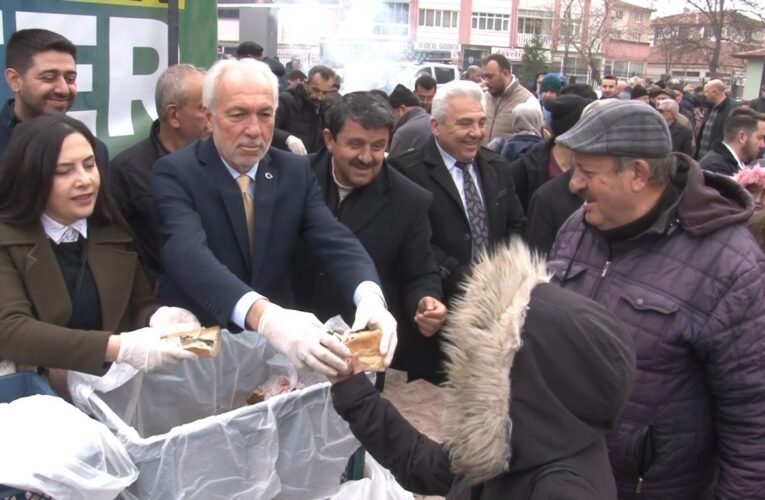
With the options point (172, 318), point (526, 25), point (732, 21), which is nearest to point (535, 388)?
point (172, 318)

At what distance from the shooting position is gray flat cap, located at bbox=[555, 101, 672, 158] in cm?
186

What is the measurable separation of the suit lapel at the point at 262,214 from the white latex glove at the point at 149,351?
0.45m

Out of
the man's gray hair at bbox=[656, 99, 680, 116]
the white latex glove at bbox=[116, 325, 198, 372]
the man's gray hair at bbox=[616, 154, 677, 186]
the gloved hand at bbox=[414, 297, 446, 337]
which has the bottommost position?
the gloved hand at bbox=[414, 297, 446, 337]

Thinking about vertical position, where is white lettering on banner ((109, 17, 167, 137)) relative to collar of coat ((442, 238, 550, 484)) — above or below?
above

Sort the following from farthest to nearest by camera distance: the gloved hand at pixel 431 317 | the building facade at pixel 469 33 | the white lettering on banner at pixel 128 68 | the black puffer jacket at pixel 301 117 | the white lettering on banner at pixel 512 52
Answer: the white lettering on banner at pixel 512 52 → the building facade at pixel 469 33 → the black puffer jacket at pixel 301 117 → the white lettering on banner at pixel 128 68 → the gloved hand at pixel 431 317

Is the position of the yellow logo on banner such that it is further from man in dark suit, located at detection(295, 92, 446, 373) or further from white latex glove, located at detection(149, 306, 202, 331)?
white latex glove, located at detection(149, 306, 202, 331)

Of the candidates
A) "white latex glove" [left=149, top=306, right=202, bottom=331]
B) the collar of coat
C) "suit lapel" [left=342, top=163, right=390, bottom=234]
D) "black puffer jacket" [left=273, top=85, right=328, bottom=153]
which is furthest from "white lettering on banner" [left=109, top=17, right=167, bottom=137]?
the collar of coat

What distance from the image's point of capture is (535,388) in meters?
1.27

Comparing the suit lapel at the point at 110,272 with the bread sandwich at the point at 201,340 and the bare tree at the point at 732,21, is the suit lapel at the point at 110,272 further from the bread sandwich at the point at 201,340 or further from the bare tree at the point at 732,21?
the bare tree at the point at 732,21

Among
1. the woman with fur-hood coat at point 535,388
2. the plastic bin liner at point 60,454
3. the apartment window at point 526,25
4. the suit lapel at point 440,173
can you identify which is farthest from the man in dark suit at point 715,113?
the apartment window at point 526,25

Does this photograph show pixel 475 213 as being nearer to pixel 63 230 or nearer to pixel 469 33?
pixel 63 230

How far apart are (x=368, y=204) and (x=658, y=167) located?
1.29 m

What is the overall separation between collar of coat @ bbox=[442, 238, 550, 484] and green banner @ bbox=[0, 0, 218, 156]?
2.89 m

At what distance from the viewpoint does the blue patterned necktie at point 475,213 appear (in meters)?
3.48
